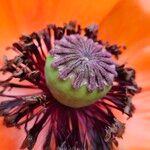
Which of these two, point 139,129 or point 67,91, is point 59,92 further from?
point 139,129

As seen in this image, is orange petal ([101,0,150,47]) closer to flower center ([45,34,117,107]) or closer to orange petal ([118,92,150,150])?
orange petal ([118,92,150,150])

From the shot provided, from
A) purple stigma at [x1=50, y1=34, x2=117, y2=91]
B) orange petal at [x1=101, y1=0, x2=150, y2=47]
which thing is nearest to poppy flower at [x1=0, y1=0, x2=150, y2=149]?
purple stigma at [x1=50, y1=34, x2=117, y2=91]

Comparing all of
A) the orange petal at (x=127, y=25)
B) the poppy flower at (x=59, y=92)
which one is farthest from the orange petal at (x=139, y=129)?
the orange petal at (x=127, y=25)

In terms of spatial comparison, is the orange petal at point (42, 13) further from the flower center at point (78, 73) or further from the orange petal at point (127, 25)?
the flower center at point (78, 73)

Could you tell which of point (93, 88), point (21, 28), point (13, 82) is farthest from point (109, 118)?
point (21, 28)

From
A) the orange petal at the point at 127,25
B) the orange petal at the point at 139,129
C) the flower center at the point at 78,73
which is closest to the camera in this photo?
the flower center at the point at 78,73

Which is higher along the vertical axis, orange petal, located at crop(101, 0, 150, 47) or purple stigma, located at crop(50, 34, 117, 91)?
orange petal, located at crop(101, 0, 150, 47)

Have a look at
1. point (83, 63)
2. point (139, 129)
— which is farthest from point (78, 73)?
point (139, 129)

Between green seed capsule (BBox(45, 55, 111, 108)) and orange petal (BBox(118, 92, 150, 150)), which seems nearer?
green seed capsule (BBox(45, 55, 111, 108))

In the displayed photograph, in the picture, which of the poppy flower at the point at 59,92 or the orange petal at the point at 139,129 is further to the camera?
the orange petal at the point at 139,129
